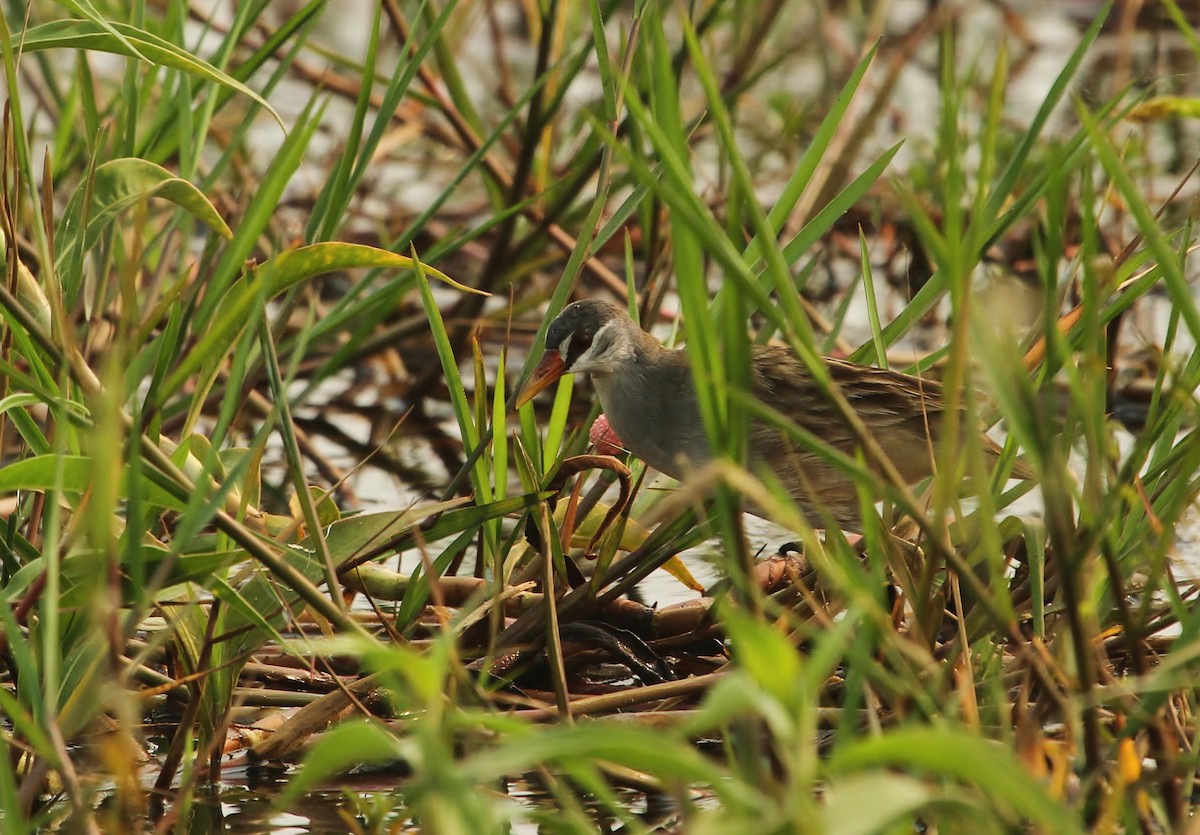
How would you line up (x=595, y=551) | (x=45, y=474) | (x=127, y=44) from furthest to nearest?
(x=595, y=551) → (x=127, y=44) → (x=45, y=474)

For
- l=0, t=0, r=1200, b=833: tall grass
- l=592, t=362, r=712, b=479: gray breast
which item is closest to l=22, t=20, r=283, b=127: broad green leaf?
l=0, t=0, r=1200, b=833: tall grass

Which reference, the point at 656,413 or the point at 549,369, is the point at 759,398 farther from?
the point at 549,369

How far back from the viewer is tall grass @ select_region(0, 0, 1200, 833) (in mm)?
1575

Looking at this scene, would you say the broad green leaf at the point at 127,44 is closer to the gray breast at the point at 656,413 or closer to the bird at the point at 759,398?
the bird at the point at 759,398

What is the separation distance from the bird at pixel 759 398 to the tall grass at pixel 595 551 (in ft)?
0.34

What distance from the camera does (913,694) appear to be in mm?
1731

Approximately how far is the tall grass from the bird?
103mm

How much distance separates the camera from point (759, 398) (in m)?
3.41

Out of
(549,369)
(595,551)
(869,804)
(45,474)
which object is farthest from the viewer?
(549,369)

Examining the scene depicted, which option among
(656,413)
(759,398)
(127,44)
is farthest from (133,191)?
(759,398)

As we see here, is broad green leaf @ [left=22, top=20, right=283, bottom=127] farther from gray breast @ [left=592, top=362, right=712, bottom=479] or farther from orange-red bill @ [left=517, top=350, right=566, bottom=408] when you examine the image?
gray breast @ [left=592, top=362, right=712, bottom=479]

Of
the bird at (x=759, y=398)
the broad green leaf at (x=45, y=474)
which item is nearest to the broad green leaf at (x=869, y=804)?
the broad green leaf at (x=45, y=474)

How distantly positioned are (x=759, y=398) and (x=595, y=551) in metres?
0.49

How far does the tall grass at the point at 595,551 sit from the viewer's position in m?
1.58
